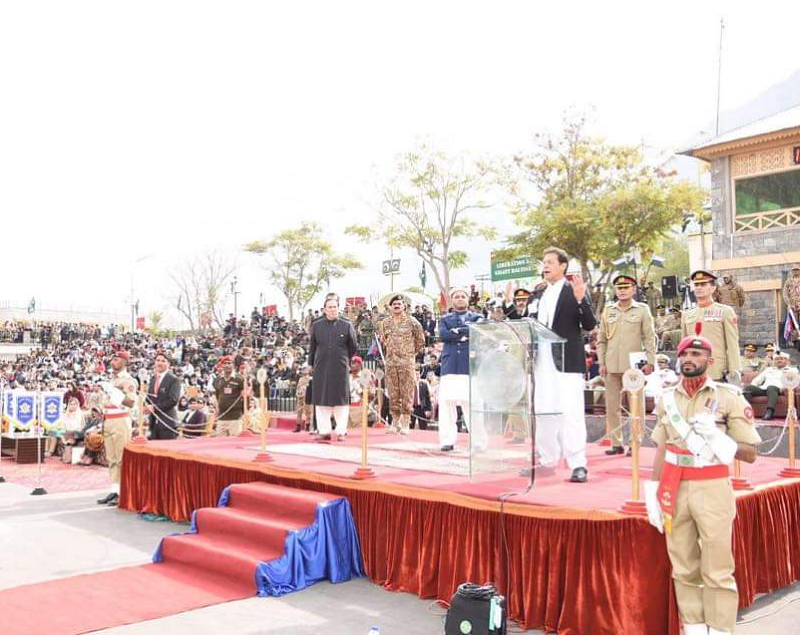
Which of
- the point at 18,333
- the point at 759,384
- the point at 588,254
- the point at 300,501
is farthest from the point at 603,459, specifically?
the point at 18,333

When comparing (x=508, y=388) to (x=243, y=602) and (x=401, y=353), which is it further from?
(x=401, y=353)

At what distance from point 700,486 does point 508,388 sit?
5.12ft

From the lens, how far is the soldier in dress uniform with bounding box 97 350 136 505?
9.20m

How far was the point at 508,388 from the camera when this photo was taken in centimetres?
511

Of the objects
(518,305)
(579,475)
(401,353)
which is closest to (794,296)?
(518,305)

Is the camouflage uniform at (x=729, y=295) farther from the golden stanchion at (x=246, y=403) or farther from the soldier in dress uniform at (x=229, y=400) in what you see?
the golden stanchion at (x=246, y=403)

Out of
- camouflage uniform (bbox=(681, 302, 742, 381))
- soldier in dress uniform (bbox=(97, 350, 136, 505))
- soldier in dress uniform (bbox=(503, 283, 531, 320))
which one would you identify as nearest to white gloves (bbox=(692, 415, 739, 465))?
camouflage uniform (bbox=(681, 302, 742, 381))

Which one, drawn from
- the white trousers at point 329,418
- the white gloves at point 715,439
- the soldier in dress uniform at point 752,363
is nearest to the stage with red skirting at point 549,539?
the white gloves at point 715,439

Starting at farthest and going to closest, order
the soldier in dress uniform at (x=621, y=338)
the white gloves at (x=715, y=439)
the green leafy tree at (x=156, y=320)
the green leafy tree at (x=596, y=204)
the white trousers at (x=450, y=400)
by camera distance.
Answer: the green leafy tree at (x=156, y=320)
the green leafy tree at (x=596, y=204)
the white trousers at (x=450, y=400)
the soldier in dress uniform at (x=621, y=338)
the white gloves at (x=715, y=439)

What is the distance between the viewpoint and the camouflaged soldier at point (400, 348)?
8414 millimetres

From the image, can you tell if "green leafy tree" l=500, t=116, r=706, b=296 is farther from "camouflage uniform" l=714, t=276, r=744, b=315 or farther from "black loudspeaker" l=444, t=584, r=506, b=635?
"black loudspeaker" l=444, t=584, r=506, b=635

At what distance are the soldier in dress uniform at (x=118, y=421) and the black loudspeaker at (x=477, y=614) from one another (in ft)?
20.2

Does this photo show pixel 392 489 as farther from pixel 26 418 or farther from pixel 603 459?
pixel 26 418

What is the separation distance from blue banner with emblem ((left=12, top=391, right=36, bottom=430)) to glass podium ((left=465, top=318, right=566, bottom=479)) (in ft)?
41.6
